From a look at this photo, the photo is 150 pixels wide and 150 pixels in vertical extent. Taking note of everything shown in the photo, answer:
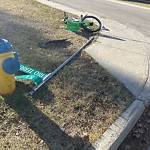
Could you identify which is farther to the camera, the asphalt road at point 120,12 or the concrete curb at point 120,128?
the asphalt road at point 120,12

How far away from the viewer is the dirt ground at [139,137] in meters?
4.28

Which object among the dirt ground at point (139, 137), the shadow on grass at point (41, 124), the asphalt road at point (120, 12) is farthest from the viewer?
the asphalt road at point (120, 12)

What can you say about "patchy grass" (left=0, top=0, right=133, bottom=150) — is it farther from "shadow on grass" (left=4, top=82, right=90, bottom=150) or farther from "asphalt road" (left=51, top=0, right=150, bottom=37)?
"asphalt road" (left=51, top=0, right=150, bottom=37)

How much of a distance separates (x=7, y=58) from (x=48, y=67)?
1.51 meters

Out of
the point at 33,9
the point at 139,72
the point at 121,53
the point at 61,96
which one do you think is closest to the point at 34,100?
the point at 61,96

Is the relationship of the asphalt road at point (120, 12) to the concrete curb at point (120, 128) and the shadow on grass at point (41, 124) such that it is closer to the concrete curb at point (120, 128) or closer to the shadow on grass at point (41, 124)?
→ the concrete curb at point (120, 128)

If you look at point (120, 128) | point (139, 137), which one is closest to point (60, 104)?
point (120, 128)

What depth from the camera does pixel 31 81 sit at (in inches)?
204

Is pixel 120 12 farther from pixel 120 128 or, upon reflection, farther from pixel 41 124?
pixel 41 124

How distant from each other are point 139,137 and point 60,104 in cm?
131

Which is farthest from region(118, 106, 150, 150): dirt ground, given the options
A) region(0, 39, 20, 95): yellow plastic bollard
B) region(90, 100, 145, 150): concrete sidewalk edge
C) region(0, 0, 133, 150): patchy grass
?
region(0, 39, 20, 95): yellow plastic bollard

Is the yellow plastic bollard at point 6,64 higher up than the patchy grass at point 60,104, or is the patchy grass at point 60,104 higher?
the yellow plastic bollard at point 6,64

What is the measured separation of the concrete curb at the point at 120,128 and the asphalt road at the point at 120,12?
4931 millimetres

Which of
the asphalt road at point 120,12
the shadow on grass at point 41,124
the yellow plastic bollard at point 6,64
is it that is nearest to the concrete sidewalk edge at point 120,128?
the shadow on grass at point 41,124
